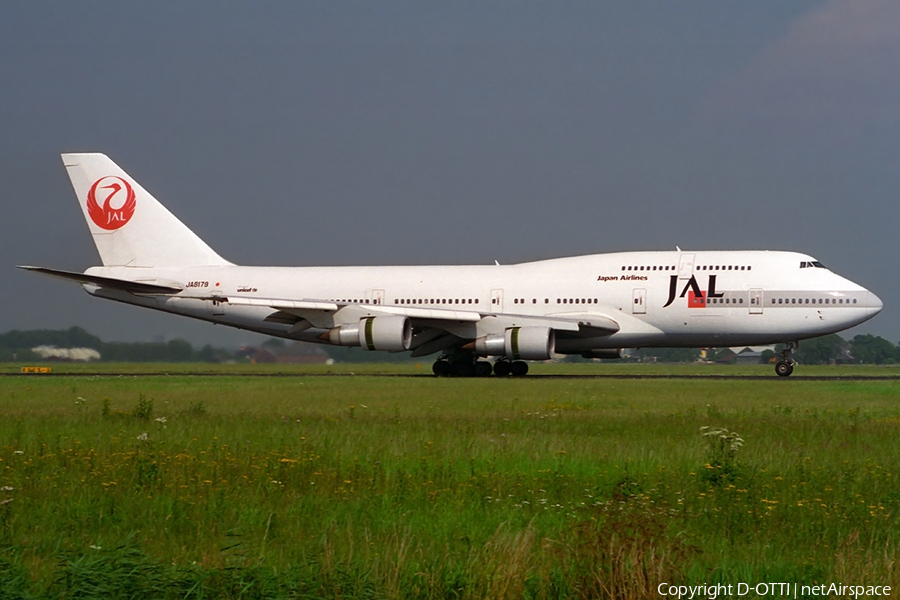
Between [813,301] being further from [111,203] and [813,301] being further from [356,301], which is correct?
[111,203]

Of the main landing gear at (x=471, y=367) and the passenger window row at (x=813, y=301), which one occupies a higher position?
the passenger window row at (x=813, y=301)

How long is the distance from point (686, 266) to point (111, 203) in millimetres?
22031

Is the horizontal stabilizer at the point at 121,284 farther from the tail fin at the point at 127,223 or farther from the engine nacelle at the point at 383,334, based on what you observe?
the engine nacelle at the point at 383,334

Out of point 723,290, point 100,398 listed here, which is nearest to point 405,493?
point 100,398

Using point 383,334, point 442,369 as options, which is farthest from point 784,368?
point 383,334

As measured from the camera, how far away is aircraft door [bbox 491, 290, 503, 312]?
35.7 meters

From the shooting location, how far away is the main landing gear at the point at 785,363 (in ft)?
113

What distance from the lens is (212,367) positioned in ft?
150

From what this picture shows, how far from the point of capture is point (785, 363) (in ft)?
113

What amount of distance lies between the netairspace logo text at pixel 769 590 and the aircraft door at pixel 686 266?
27.4 meters

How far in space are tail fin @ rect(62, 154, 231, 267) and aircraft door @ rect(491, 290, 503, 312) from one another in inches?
442

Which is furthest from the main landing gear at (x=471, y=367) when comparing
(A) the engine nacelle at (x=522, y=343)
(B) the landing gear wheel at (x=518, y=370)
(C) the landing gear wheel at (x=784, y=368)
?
(C) the landing gear wheel at (x=784, y=368)

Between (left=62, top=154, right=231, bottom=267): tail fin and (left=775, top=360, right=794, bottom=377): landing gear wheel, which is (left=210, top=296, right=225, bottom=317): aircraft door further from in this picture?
(left=775, top=360, right=794, bottom=377): landing gear wheel

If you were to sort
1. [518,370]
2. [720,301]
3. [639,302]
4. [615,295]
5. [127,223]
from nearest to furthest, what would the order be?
[720,301] → [639,302] → [615,295] → [518,370] → [127,223]
